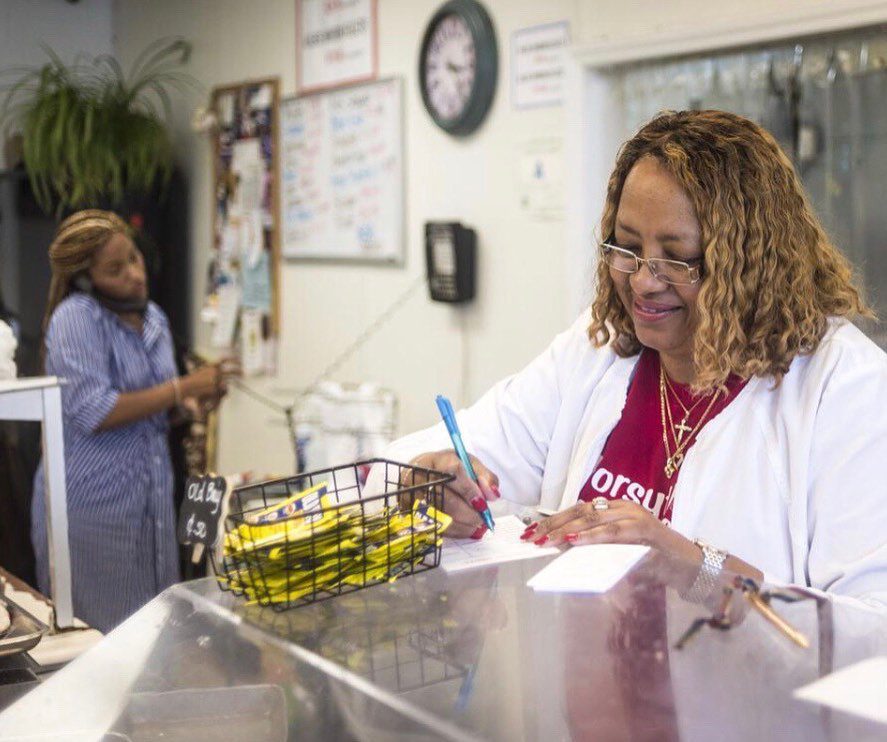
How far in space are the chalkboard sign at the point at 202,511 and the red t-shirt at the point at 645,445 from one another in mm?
561

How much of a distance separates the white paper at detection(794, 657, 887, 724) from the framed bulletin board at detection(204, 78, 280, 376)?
3.84m

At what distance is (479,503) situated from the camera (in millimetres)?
1399

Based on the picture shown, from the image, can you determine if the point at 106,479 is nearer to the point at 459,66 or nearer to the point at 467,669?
the point at 459,66

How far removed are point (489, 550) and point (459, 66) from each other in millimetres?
2533

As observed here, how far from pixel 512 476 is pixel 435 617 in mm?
786

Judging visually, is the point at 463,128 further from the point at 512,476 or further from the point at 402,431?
the point at 512,476

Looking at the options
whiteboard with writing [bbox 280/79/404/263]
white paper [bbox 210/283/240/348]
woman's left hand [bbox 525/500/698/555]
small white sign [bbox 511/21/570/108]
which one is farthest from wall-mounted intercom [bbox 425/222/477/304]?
woman's left hand [bbox 525/500/698/555]

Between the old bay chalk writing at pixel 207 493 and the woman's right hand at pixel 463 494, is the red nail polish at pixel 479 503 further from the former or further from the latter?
the old bay chalk writing at pixel 207 493

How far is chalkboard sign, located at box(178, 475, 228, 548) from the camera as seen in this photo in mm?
1393

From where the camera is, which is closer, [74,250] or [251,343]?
[74,250]

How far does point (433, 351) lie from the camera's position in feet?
12.5

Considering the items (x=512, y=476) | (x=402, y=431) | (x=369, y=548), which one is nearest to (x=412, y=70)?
(x=402, y=431)

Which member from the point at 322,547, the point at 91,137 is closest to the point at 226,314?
the point at 91,137

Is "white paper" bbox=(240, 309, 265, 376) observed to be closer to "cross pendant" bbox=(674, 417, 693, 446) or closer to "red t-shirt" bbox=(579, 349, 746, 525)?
"red t-shirt" bbox=(579, 349, 746, 525)
